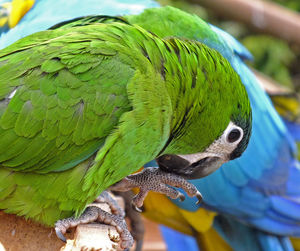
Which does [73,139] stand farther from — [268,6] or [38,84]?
[268,6]

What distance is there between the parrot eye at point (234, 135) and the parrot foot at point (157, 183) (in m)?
0.14

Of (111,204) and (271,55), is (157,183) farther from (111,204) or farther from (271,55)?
(271,55)

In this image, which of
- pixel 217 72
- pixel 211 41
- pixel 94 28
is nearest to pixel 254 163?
pixel 211 41

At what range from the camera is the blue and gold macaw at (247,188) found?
5.32 feet

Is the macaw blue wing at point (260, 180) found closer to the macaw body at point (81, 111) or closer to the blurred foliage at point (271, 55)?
the macaw body at point (81, 111)

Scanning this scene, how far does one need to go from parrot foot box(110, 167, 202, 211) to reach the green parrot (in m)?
0.13

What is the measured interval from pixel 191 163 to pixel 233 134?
113 mm

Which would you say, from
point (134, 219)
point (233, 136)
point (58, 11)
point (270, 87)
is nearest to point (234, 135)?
point (233, 136)

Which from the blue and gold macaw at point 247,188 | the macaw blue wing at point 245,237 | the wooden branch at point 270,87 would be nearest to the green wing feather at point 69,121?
the blue and gold macaw at point 247,188

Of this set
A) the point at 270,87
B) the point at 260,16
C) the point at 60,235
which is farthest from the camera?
the point at 260,16

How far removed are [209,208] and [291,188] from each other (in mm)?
279

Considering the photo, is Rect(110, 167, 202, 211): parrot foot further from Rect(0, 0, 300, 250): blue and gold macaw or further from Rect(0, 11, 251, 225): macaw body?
Rect(0, 0, 300, 250): blue and gold macaw

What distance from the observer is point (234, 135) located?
120 cm

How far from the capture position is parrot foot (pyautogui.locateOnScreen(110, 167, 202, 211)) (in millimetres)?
1262
